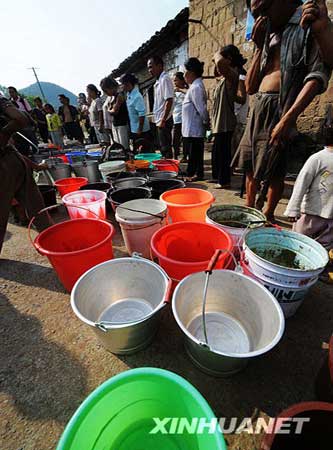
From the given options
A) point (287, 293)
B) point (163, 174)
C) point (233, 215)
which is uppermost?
point (163, 174)

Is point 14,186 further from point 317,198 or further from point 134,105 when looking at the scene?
point 134,105

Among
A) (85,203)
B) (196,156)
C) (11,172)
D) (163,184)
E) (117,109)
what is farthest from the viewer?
(117,109)

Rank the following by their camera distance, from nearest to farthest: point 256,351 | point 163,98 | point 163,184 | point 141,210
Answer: point 256,351
point 141,210
point 163,184
point 163,98

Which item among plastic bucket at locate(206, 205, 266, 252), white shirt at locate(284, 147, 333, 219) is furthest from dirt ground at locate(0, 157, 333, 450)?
plastic bucket at locate(206, 205, 266, 252)

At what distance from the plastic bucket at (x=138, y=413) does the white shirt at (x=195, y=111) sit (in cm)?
424

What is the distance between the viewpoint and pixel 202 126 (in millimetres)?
4273

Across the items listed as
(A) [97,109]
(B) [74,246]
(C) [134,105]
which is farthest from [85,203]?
(A) [97,109]

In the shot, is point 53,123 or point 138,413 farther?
point 53,123

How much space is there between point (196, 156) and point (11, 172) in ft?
11.4

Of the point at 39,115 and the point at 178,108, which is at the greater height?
the point at 39,115

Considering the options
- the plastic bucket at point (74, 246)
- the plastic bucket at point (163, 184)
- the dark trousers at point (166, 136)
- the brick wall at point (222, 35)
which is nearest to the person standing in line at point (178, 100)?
the dark trousers at point (166, 136)

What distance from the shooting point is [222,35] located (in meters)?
5.20

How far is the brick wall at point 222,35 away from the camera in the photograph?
3.86m

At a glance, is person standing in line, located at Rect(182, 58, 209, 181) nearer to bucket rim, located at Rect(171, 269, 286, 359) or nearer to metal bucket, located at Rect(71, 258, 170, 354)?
metal bucket, located at Rect(71, 258, 170, 354)
